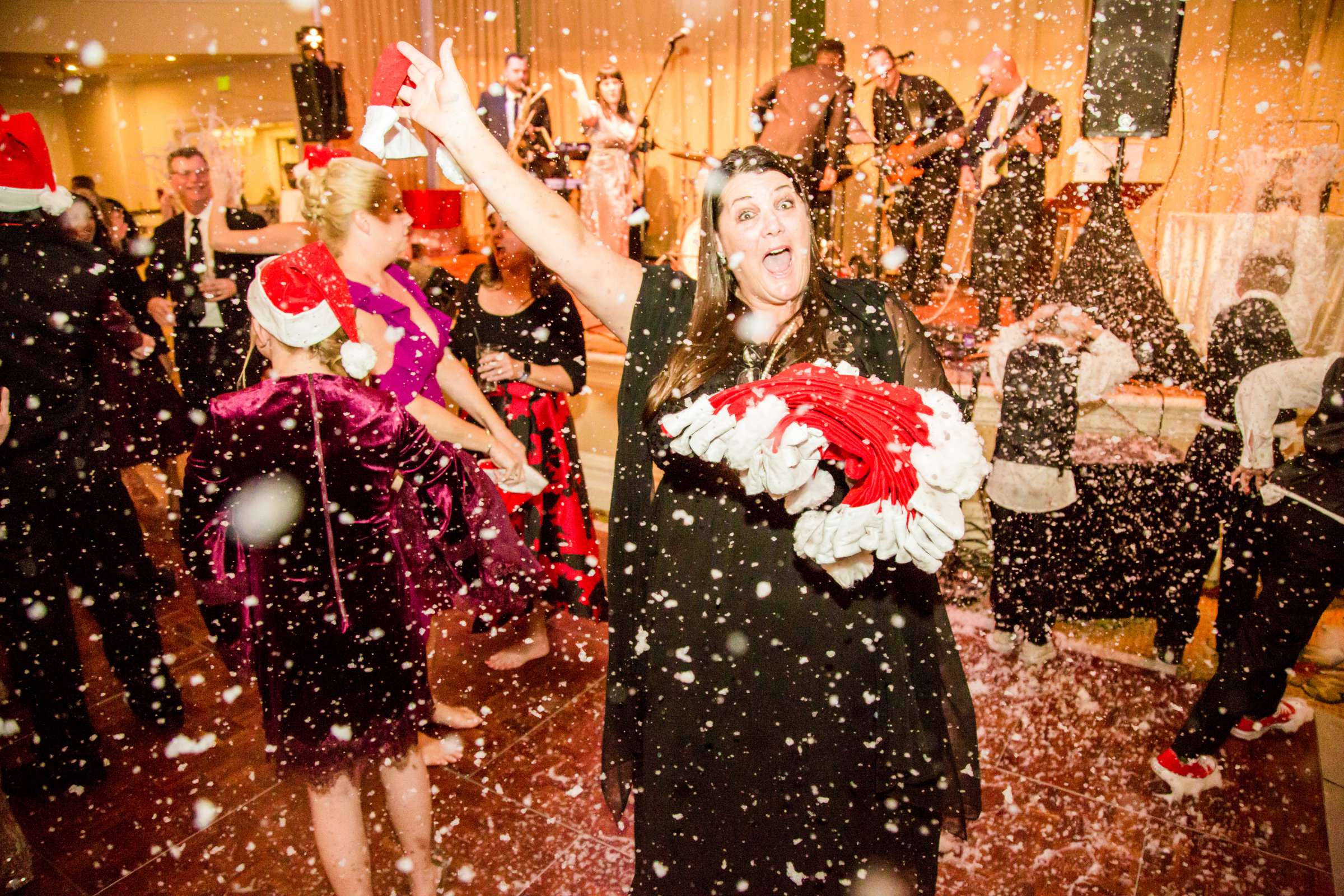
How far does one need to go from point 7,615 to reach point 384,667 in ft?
4.56

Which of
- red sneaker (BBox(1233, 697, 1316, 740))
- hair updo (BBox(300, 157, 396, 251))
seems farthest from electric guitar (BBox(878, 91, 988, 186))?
hair updo (BBox(300, 157, 396, 251))

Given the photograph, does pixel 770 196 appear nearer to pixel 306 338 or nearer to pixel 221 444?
pixel 306 338

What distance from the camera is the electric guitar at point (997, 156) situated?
17.7 feet

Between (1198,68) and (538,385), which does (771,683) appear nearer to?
(538,385)

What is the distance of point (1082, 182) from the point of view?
5.80 m

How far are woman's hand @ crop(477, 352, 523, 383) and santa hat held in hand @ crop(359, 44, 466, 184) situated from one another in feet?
4.96

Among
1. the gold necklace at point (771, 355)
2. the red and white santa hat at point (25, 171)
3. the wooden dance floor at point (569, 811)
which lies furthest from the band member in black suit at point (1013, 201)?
the red and white santa hat at point (25, 171)

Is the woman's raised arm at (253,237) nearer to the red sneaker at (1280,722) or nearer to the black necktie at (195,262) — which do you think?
the black necktie at (195,262)

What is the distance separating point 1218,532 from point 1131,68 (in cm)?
267

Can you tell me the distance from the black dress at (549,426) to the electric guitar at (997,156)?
3.95 meters

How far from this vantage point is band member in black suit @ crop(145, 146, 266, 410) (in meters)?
3.78

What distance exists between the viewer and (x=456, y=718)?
2992mm

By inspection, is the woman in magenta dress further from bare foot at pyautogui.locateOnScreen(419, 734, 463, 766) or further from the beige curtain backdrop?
the beige curtain backdrop

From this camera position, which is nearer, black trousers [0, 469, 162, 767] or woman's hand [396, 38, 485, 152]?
woman's hand [396, 38, 485, 152]
